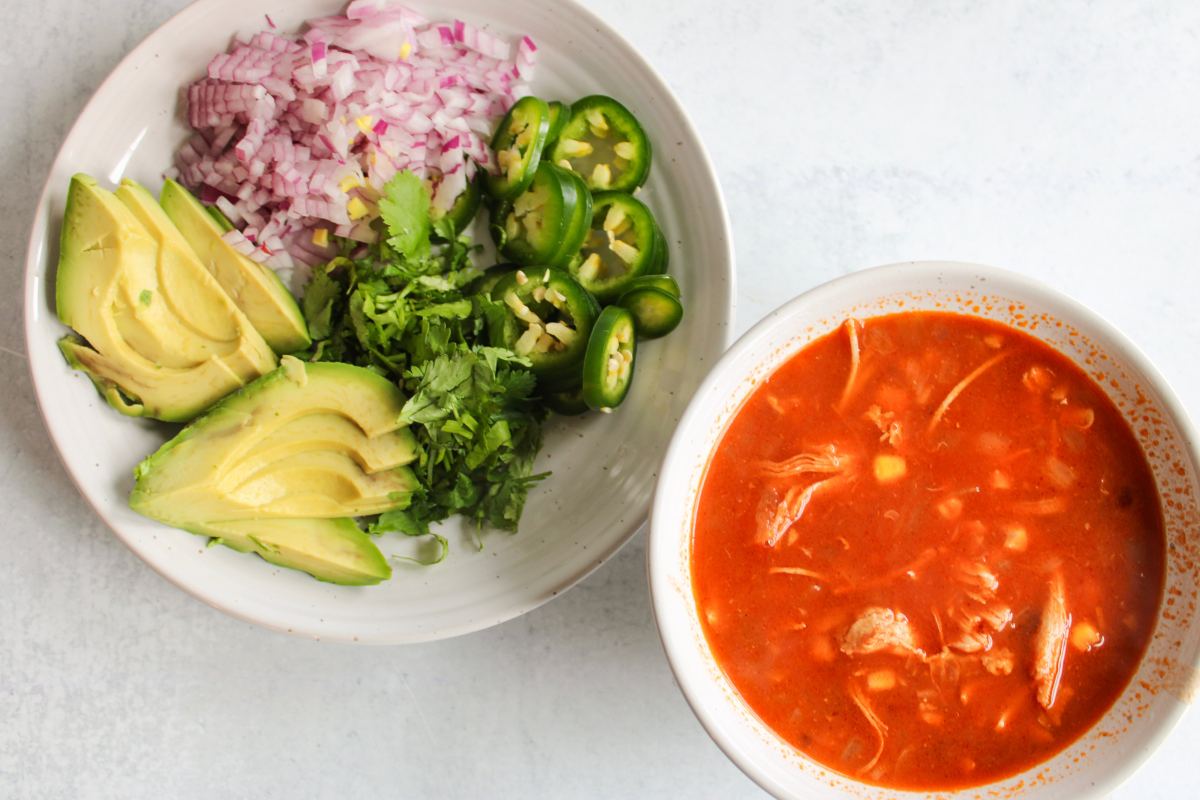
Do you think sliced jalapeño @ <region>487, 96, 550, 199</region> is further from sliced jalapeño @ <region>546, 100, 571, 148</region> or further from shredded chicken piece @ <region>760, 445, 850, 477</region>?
shredded chicken piece @ <region>760, 445, 850, 477</region>

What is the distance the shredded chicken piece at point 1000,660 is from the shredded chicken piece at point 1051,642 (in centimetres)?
5

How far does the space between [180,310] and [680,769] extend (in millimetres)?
1732

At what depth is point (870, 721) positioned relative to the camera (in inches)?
86.0

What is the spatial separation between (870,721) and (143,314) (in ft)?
6.18

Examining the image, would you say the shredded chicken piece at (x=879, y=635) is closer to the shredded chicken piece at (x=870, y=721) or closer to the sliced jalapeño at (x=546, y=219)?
the shredded chicken piece at (x=870, y=721)

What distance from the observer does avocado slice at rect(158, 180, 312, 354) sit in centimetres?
250

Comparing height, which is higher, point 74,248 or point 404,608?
point 74,248

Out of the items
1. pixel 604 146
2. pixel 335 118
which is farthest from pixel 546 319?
Result: pixel 335 118

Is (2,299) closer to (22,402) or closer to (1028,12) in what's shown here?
(22,402)

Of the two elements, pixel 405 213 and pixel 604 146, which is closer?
pixel 405 213

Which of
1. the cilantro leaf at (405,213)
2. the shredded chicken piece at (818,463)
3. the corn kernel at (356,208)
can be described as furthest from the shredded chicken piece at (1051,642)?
the corn kernel at (356,208)

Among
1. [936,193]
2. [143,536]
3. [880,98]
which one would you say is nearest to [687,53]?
[880,98]

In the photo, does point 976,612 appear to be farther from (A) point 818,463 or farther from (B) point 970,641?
(A) point 818,463

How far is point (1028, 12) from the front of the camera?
2.78 metres
